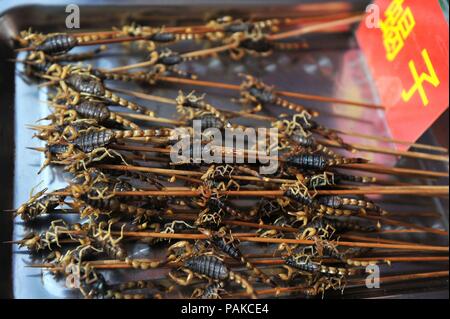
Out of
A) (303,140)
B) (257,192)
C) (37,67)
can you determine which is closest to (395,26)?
(303,140)

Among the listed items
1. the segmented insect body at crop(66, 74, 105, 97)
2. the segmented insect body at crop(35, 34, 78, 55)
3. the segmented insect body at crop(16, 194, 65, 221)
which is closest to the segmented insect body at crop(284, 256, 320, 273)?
the segmented insect body at crop(16, 194, 65, 221)

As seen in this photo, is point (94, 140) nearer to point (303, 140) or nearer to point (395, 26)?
point (303, 140)

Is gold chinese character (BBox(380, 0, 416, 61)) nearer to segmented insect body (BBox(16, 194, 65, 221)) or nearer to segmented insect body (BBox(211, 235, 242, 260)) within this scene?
segmented insect body (BBox(211, 235, 242, 260))

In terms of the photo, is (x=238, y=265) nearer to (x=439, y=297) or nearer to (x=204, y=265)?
(x=204, y=265)

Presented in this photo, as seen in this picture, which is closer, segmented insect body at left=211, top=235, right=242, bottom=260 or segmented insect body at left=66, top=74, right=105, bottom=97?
segmented insect body at left=211, top=235, right=242, bottom=260

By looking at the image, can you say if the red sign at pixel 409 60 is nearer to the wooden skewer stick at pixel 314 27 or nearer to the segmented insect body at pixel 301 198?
the wooden skewer stick at pixel 314 27

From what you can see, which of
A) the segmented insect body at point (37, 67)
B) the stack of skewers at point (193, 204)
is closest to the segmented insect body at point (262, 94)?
the stack of skewers at point (193, 204)

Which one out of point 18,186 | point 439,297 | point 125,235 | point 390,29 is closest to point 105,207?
point 125,235
